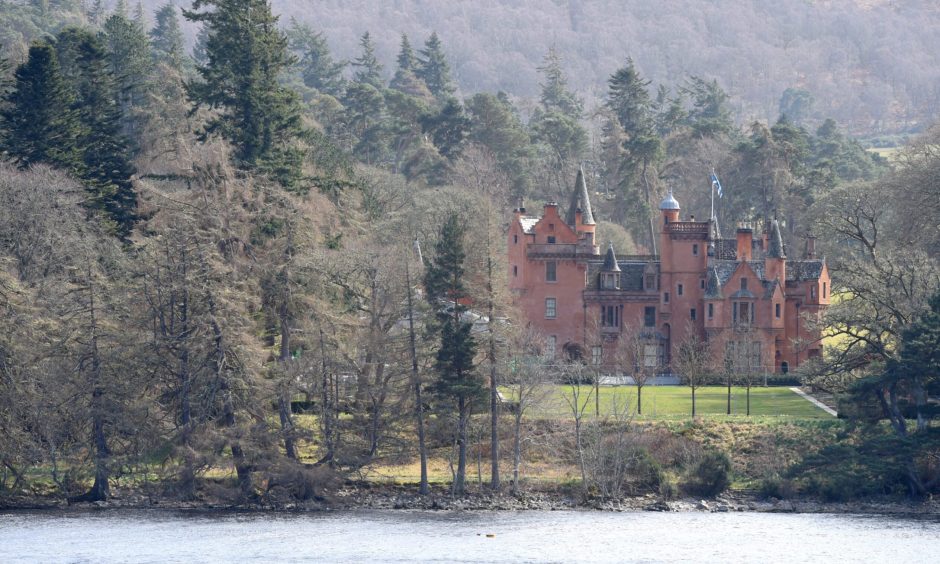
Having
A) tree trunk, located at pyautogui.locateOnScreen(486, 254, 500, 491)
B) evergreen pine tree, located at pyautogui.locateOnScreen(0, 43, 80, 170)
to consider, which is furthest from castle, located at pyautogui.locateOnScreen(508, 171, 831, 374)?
evergreen pine tree, located at pyautogui.locateOnScreen(0, 43, 80, 170)

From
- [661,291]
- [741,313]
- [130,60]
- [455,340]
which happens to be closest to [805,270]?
[741,313]

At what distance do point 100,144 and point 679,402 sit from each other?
105ft

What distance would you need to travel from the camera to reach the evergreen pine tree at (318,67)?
176 m

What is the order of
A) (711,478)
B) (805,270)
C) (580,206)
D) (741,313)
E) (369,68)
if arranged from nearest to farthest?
(711,478) < (741,313) < (805,270) < (580,206) < (369,68)

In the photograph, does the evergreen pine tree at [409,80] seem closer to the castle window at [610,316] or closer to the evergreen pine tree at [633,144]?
the evergreen pine tree at [633,144]

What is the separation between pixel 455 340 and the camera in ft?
229

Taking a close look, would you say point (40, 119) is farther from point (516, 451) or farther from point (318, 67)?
point (318, 67)

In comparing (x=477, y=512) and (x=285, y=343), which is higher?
(x=285, y=343)

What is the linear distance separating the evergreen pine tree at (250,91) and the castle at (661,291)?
18.9m

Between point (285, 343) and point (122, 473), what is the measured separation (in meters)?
9.56

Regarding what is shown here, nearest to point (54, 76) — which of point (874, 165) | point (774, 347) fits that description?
point (774, 347)

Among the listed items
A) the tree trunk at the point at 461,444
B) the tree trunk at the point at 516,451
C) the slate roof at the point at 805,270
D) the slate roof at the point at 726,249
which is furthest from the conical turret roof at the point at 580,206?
the tree trunk at the point at 461,444

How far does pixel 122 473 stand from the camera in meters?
67.6

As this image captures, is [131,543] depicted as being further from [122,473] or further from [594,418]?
[594,418]
